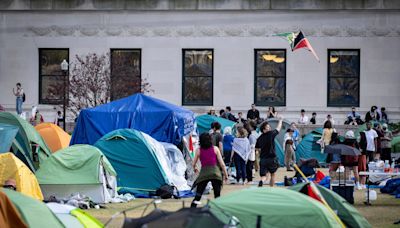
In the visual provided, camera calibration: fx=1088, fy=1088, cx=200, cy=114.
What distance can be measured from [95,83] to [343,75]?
12.0 m

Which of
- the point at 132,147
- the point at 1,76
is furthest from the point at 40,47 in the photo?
the point at 132,147

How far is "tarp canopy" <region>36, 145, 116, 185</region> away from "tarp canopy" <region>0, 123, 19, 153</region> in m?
0.94

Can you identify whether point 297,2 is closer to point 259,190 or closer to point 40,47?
point 40,47

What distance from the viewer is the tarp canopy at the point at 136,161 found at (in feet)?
84.3

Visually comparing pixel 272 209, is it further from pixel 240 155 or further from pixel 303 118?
pixel 303 118

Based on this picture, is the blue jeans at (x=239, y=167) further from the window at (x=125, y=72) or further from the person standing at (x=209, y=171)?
the window at (x=125, y=72)

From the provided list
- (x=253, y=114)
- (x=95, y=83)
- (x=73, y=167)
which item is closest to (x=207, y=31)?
(x=253, y=114)

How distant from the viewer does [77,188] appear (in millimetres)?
23422

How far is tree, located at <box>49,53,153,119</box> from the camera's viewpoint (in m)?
45.9

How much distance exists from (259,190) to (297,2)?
118 feet

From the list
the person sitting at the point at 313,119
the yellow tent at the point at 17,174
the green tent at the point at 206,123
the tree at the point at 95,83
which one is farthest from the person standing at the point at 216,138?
the person sitting at the point at 313,119

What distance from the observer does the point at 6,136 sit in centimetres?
2434

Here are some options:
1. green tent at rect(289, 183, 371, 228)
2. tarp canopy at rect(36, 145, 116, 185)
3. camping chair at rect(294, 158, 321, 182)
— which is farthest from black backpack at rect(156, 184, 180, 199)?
green tent at rect(289, 183, 371, 228)

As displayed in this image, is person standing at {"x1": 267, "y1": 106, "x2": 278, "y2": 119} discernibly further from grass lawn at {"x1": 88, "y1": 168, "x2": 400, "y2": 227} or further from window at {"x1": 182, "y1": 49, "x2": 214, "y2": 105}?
grass lawn at {"x1": 88, "y1": 168, "x2": 400, "y2": 227}
